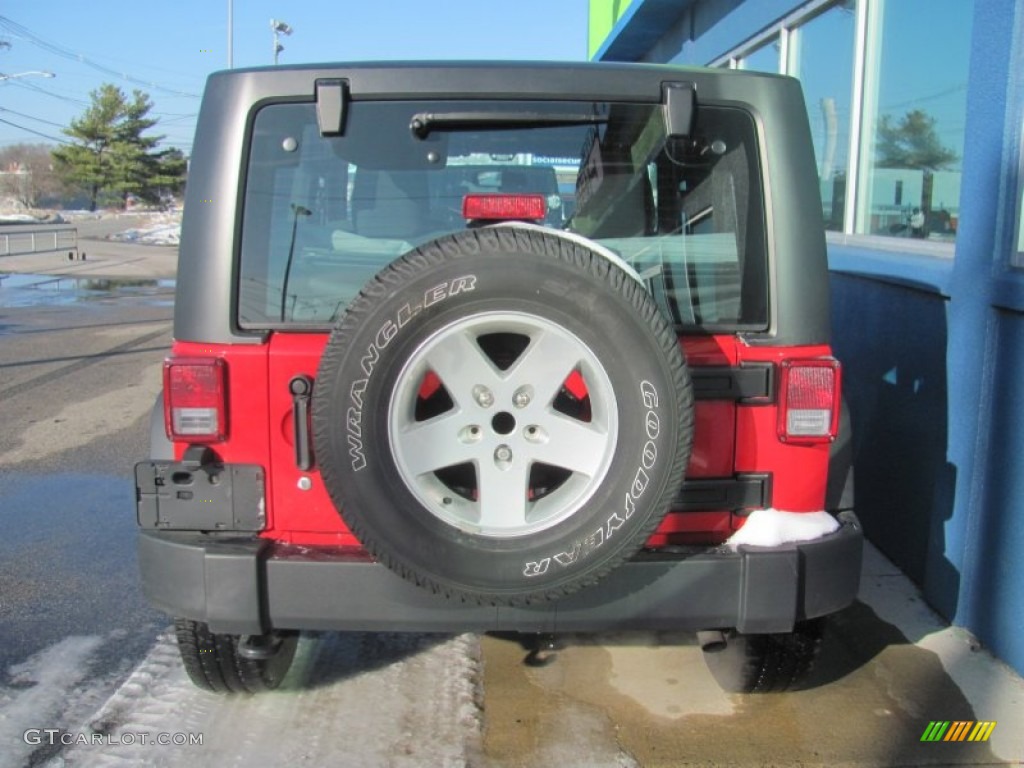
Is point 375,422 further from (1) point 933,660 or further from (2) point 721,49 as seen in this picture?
(2) point 721,49

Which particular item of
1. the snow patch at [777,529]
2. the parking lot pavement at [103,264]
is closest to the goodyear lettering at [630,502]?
the snow patch at [777,529]

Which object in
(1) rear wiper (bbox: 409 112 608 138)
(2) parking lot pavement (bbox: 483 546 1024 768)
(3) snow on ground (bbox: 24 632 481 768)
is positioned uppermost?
(1) rear wiper (bbox: 409 112 608 138)

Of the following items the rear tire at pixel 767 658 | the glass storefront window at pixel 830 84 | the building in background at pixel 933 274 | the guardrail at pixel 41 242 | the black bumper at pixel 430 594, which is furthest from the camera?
the guardrail at pixel 41 242

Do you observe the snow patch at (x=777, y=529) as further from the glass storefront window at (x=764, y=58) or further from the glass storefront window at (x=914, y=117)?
the glass storefront window at (x=764, y=58)

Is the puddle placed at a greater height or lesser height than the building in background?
lesser

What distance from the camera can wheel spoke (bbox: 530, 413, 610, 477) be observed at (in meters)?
2.55

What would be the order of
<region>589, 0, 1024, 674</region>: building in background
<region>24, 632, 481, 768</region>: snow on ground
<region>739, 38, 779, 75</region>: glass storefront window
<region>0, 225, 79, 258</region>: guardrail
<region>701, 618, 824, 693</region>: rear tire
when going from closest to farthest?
<region>24, 632, 481, 768</region>: snow on ground < <region>701, 618, 824, 693</region>: rear tire < <region>589, 0, 1024, 674</region>: building in background < <region>739, 38, 779, 75</region>: glass storefront window < <region>0, 225, 79, 258</region>: guardrail

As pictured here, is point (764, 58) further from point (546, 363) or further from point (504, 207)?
point (546, 363)

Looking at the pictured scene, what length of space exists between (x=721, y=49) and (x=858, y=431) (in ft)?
17.1

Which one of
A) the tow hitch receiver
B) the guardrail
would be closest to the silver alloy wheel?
the tow hitch receiver

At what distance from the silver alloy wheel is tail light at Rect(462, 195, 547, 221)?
409 millimetres

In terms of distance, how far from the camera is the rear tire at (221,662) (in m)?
3.12

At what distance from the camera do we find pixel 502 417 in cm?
256

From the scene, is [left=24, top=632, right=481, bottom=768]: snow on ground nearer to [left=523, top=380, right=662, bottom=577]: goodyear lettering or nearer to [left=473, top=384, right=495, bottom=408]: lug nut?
[left=523, top=380, right=662, bottom=577]: goodyear lettering
